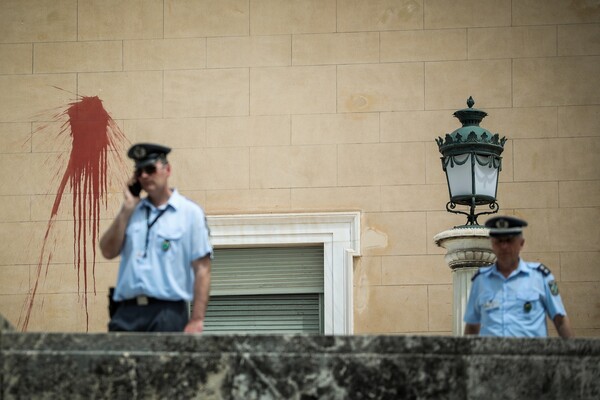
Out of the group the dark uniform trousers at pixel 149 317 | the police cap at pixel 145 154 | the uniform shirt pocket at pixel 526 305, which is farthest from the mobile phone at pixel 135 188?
the uniform shirt pocket at pixel 526 305

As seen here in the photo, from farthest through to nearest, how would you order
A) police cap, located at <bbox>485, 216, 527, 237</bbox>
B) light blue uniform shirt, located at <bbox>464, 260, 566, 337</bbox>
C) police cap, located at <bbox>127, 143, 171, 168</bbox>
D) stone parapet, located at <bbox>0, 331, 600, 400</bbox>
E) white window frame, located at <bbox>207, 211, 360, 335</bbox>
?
white window frame, located at <bbox>207, 211, 360, 335</bbox> < police cap, located at <bbox>485, 216, 527, 237</bbox> < light blue uniform shirt, located at <bbox>464, 260, 566, 337</bbox> < police cap, located at <bbox>127, 143, 171, 168</bbox> < stone parapet, located at <bbox>0, 331, 600, 400</bbox>

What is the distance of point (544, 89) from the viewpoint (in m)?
16.6

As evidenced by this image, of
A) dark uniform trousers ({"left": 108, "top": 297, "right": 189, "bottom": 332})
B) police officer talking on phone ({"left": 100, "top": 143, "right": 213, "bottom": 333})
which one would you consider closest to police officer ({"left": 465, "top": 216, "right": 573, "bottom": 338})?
police officer talking on phone ({"left": 100, "top": 143, "right": 213, "bottom": 333})

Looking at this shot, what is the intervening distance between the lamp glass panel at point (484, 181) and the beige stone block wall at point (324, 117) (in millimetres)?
2973

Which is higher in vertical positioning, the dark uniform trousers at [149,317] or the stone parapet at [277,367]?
the dark uniform trousers at [149,317]

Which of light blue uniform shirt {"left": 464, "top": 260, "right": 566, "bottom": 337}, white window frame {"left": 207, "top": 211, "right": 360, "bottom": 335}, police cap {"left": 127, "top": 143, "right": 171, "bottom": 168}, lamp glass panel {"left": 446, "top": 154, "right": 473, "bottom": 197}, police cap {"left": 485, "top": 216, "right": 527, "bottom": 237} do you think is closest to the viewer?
police cap {"left": 127, "top": 143, "right": 171, "bottom": 168}

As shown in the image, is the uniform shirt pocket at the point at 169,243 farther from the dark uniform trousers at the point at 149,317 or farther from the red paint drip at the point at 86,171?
the red paint drip at the point at 86,171

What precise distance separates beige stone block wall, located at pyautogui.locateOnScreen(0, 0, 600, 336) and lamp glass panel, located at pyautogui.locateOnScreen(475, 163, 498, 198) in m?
2.97

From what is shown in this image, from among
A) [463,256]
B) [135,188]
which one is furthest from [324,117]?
[135,188]

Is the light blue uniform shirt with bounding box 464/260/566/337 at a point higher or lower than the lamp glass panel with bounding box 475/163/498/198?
lower

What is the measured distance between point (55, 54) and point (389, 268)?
4.25m

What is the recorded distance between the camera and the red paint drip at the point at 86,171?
1666cm

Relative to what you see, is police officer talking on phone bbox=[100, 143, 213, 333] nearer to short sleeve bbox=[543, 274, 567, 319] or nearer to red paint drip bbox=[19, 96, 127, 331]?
short sleeve bbox=[543, 274, 567, 319]

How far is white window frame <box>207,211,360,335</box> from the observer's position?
16.3m
